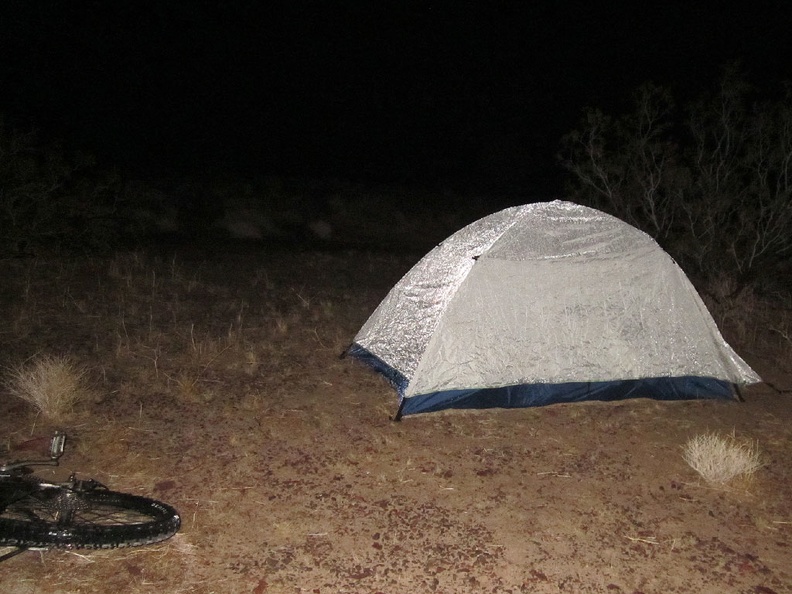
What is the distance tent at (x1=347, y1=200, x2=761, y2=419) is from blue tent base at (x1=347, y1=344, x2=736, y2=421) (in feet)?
0.03

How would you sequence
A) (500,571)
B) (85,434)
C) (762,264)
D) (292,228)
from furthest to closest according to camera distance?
(292,228)
(762,264)
(85,434)
(500,571)

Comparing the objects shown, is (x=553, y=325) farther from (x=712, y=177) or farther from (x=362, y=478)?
(x=712, y=177)

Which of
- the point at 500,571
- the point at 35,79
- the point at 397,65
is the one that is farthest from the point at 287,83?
the point at 500,571

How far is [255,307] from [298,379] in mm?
2942

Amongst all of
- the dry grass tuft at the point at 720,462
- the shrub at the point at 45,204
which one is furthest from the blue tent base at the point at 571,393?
the shrub at the point at 45,204

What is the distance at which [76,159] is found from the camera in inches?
468

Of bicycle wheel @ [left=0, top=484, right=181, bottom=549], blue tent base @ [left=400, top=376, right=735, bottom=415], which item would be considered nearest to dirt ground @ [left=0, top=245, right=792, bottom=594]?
blue tent base @ [left=400, top=376, right=735, bottom=415]

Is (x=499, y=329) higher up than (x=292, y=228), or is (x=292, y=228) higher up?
(x=292, y=228)

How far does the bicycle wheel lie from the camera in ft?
10.3

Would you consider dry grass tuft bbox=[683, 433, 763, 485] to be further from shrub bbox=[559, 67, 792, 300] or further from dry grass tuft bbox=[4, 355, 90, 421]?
shrub bbox=[559, 67, 792, 300]

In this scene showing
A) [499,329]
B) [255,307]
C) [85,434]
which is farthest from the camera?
[255,307]

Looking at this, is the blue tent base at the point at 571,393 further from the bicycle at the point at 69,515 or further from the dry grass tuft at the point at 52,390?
the dry grass tuft at the point at 52,390

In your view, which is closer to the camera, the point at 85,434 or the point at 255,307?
the point at 85,434

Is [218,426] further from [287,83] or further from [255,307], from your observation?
[287,83]
